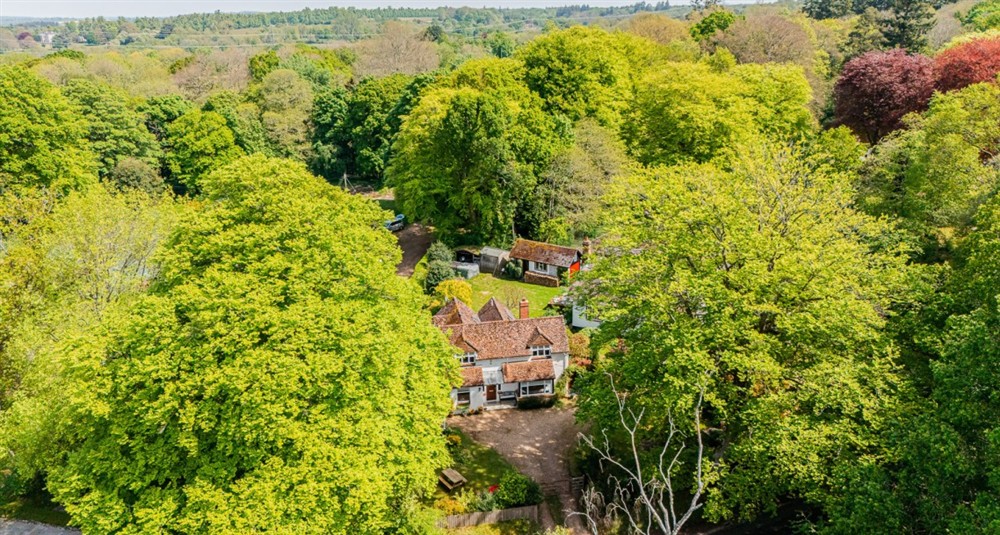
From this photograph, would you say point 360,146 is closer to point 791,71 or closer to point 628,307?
point 791,71

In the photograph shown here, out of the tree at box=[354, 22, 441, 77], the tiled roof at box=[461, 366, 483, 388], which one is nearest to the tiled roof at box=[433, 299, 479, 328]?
the tiled roof at box=[461, 366, 483, 388]

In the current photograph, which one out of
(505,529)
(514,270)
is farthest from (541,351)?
(514,270)

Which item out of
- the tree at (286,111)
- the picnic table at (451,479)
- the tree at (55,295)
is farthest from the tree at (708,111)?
the tree at (286,111)

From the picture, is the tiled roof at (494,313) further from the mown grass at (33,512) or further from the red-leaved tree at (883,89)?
the red-leaved tree at (883,89)

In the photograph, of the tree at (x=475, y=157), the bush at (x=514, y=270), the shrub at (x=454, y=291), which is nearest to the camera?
the shrub at (x=454, y=291)

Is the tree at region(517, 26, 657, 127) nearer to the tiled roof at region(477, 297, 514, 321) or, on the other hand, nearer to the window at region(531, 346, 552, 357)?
the tiled roof at region(477, 297, 514, 321)

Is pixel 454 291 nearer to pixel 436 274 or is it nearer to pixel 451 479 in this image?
pixel 436 274
